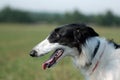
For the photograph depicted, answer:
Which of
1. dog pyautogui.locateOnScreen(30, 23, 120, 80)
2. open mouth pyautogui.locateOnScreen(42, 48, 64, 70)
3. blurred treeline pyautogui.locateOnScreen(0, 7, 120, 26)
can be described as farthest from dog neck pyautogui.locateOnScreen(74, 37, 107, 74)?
blurred treeline pyautogui.locateOnScreen(0, 7, 120, 26)

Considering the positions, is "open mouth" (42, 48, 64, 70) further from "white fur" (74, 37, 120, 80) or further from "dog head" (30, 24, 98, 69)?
"white fur" (74, 37, 120, 80)

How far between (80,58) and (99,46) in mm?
400

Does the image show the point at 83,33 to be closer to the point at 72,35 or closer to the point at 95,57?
the point at 72,35

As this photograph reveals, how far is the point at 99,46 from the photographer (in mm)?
7258

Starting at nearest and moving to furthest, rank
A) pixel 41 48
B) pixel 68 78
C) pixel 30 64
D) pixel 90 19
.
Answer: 1. pixel 41 48
2. pixel 68 78
3. pixel 30 64
4. pixel 90 19

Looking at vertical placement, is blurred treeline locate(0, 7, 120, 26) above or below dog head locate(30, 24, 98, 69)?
below

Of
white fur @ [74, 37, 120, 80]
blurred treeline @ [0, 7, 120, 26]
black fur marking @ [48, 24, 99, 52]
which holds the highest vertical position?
black fur marking @ [48, 24, 99, 52]

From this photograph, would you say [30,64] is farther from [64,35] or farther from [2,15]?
[2,15]

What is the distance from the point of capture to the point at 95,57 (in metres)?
7.27

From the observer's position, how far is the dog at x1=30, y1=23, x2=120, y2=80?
23.4 feet

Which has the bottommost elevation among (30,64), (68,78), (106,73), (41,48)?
(30,64)

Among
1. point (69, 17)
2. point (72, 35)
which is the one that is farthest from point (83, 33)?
point (69, 17)

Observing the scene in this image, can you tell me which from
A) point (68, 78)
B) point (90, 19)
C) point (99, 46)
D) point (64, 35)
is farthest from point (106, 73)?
point (90, 19)

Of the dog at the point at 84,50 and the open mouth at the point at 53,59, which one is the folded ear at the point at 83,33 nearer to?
the dog at the point at 84,50
